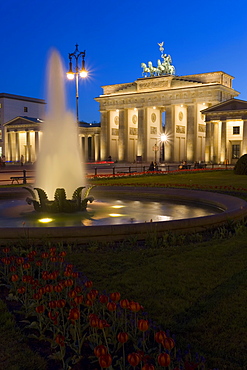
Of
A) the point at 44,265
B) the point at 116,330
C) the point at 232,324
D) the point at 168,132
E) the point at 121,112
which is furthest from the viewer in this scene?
the point at 121,112

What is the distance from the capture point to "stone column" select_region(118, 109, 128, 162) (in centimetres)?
8312

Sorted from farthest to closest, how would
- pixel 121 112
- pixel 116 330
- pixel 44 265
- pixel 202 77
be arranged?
pixel 121 112 < pixel 202 77 < pixel 44 265 < pixel 116 330

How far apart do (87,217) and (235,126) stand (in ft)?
193

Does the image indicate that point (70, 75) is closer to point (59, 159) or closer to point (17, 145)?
point (59, 159)

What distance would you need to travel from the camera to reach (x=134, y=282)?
6.20 metres

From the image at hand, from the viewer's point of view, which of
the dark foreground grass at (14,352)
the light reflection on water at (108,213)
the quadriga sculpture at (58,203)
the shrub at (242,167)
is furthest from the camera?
the shrub at (242,167)

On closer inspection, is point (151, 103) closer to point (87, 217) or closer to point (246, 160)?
point (246, 160)

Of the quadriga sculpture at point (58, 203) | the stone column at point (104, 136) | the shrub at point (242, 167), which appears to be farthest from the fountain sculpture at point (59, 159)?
the stone column at point (104, 136)

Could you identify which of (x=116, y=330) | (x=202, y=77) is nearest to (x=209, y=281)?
(x=116, y=330)

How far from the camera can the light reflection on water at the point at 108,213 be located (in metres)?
11.2

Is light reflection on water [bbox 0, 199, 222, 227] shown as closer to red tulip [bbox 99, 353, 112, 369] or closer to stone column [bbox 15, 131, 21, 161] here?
red tulip [bbox 99, 353, 112, 369]

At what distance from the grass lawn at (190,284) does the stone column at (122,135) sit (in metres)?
74.4

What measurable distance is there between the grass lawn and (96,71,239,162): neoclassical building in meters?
59.0

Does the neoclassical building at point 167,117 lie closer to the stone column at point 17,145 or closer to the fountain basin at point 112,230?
the stone column at point 17,145
